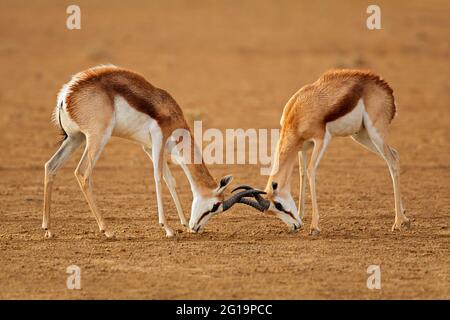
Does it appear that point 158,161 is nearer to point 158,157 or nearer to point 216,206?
point 158,157

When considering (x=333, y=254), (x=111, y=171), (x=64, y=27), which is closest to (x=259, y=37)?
(x=64, y=27)

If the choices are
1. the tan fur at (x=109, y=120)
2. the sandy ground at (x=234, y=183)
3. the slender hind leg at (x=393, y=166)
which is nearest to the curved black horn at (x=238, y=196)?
the tan fur at (x=109, y=120)

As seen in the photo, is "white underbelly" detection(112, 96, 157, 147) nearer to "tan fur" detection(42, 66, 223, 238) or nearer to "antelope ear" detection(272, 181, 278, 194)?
"tan fur" detection(42, 66, 223, 238)

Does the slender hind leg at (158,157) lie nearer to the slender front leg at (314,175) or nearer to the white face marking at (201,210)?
the white face marking at (201,210)

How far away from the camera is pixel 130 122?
38.3ft

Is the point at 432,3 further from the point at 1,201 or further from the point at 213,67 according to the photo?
the point at 1,201

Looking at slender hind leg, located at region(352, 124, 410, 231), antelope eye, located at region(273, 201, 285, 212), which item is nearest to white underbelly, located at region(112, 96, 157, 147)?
antelope eye, located at region(273, 201, 285, 212)

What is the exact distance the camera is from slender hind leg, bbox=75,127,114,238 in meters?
11.4

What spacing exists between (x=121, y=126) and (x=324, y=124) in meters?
2.81

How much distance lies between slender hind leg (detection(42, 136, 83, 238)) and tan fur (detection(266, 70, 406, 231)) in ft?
9.23

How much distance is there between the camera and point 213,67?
33906 millimetres

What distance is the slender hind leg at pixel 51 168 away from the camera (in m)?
11.7

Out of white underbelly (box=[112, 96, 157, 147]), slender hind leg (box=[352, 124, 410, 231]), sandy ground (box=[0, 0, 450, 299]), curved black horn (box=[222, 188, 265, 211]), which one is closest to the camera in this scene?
sandy ground (box=[0, 0, 450, 299])

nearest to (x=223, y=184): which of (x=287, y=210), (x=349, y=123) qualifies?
(x=287, y=210)
